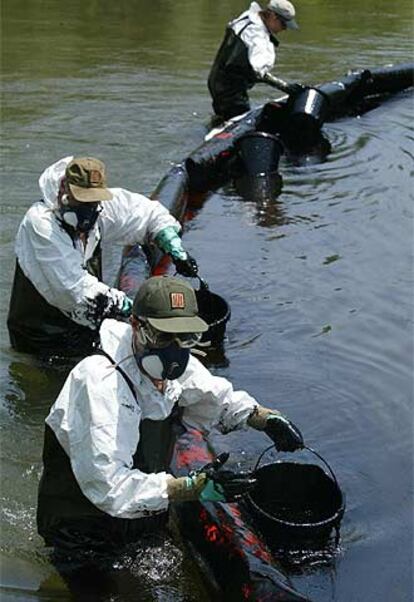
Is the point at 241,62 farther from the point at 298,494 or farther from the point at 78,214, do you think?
the point at 298,494

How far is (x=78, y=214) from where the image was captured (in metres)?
7.01

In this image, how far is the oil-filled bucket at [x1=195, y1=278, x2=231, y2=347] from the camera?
823 cm

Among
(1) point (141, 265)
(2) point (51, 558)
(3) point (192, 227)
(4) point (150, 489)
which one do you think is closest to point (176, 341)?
(4) point (150, 489)

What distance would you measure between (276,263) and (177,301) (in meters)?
5.49

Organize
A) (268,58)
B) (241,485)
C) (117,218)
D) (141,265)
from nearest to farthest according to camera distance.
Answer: (241,485)
(117,218)
(141,265)
(268,58)

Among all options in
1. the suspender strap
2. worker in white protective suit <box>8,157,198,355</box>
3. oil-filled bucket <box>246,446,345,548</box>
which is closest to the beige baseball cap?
worker in white protective suit <box>8,157,198,355</box>

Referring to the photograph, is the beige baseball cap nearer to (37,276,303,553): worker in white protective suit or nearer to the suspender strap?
(37,276,303,553): worker in white protective suit

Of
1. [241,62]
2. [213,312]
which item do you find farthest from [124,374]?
[241,62]

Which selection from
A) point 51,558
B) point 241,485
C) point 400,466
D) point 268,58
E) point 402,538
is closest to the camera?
point 241,485

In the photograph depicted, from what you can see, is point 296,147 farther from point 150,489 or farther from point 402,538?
point 150,489

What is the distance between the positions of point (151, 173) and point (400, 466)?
278 inches

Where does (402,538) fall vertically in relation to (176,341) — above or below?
below

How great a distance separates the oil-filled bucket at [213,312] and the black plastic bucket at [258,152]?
15.6ft

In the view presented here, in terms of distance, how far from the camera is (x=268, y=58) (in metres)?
14.1
